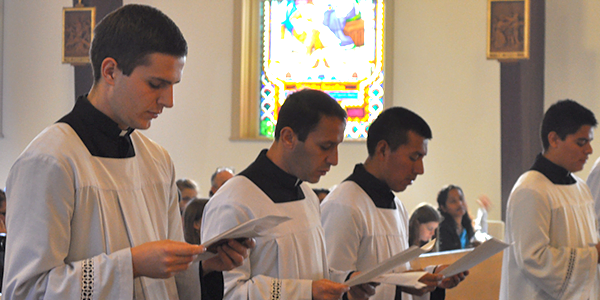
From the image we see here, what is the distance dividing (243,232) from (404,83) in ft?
25.9

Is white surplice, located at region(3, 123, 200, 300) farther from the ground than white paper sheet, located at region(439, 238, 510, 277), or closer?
farther from the ground

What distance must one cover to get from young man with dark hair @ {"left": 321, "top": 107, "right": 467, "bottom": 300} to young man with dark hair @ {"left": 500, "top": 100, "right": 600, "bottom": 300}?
Result: 2.55 feet

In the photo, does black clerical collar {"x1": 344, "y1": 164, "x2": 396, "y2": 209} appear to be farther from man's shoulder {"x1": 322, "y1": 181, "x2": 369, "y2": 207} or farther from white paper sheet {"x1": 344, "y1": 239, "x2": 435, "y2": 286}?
white paper sheet {"x1": 344, "y1": 239, "x2": 435, "y2": 286}

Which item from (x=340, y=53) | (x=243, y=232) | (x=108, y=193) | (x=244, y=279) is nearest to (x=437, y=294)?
(x=244, y=279)

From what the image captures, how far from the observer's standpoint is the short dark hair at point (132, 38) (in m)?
1.73

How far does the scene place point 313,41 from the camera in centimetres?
973

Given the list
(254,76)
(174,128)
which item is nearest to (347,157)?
(254,76)

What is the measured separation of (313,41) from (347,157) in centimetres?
179

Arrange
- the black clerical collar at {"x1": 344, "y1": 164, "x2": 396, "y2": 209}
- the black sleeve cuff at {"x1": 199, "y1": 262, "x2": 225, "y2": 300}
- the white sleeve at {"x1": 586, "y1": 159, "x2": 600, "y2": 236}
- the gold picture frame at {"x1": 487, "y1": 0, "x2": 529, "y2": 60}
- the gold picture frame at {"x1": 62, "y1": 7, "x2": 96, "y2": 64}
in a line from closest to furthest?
the black sleeve cuff at {"x1": 199, "y1": 262, "x2": 225, "y2": 300}, the black clerical collar at {"x1": 344, "y1": 164, "x2": 396, "y2": 209}, the white sleeve at {"x1": 586, "y1": 159, "x2": 600, "y2": 236}, the gold picture frame at {"x1": 487, "y1": 0, "x2": 529, "y2": 60}, the gold picture frame at {"x1": 62, "y1": 7, "x2": 96, "y2": 64}

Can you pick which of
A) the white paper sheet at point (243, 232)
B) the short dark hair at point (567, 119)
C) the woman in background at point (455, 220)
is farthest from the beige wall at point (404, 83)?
the white paper sheet at point (243, 232)

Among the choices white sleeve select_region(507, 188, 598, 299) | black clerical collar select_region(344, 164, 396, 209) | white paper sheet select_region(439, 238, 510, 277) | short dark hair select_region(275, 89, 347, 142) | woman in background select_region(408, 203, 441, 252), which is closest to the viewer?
white paper sheet select_region(439, 238, 510, 277)

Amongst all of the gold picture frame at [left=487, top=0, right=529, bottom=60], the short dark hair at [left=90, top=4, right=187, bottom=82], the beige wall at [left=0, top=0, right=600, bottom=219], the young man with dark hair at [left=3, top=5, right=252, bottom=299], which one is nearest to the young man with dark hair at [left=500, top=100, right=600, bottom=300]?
the young man with dark hair at [left=3, top=5, right=252, bottom=299]

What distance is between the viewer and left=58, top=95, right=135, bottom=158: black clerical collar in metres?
1.77

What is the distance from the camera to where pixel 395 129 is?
2.97 m
